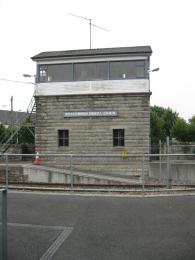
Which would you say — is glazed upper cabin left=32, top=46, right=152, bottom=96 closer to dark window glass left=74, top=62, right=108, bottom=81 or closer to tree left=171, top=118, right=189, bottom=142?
dark window glass left=74, top=62, right=108, bottom=81

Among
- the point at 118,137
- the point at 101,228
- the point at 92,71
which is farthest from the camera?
the point at 92,71

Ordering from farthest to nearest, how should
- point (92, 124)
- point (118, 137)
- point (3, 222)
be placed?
point (92, 124) → point (118, 137) → point (3, 222)

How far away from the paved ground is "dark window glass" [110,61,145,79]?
1747cm

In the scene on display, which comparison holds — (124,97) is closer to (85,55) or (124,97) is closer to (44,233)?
(85,55)

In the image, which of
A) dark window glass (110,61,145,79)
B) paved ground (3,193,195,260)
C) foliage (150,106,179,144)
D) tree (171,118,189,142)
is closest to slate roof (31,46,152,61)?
dark window glass (110,61,145,79)

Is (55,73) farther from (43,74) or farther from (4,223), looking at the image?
(4,223)

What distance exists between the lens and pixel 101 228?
789 centimetres

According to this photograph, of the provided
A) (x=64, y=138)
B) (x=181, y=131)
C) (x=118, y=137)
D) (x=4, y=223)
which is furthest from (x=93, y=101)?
(x=181, y=131)

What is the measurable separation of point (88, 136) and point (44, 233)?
21094mm

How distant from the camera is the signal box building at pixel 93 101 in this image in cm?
2789

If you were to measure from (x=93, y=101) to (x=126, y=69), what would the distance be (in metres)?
3.23

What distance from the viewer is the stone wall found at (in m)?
27.9

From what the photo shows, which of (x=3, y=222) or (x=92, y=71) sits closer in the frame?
(x=3, y=222)

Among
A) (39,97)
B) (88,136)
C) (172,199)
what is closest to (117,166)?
(88,136)
